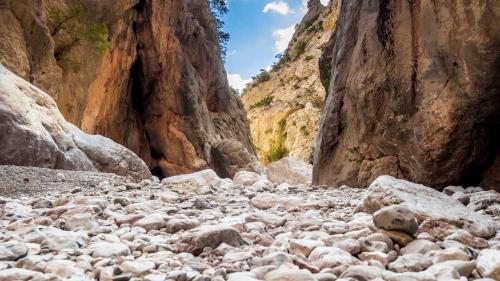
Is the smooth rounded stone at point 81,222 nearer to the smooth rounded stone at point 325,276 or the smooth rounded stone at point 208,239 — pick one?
the smooth rounded stone at point 208,239

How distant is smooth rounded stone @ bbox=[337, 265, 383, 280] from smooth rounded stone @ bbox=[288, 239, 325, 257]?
0.49 m

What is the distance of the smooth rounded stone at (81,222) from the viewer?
3.34 metres

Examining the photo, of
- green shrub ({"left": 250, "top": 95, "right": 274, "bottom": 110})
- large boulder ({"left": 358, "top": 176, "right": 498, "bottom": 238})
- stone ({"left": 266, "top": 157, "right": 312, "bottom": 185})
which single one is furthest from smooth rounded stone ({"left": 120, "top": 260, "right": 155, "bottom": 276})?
green shrub ({"left": 250, "top": 95, "right": 274, "bottom": 110})

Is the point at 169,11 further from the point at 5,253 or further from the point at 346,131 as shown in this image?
the point at 5,253

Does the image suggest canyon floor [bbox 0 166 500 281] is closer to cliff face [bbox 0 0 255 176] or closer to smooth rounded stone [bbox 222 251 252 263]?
smooth rounded stone [bbox 222 251 252 263]

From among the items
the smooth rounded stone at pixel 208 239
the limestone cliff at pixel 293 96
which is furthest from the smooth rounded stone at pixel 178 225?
the limestone cliff at pixel 293 96

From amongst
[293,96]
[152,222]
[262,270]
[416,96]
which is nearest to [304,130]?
[293,96]

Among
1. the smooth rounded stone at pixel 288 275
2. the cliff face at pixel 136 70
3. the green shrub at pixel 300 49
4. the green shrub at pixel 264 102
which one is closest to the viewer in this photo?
the smooth rounded stone at pixel 288 275

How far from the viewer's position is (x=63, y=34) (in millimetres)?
15227

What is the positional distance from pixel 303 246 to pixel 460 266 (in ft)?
2.98

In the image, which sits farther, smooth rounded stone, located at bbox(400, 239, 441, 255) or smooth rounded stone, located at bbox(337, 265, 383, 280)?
smooth rounded stone, located at bbox(400, 239, 441, 255)

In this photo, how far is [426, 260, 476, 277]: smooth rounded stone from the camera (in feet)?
7.41

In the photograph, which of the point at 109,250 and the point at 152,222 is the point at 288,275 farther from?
the point at 152,222

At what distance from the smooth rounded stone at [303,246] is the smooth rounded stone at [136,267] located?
2.98 feet
